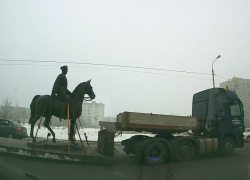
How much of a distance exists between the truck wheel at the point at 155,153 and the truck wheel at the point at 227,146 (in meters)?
3.57

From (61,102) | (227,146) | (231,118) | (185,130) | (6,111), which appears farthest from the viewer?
(6,111)

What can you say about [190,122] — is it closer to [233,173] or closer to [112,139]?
[233,173]

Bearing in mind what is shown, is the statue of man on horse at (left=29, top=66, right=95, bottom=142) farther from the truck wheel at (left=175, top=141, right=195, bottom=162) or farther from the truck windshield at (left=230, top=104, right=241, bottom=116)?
the truck windshield at (left=230, top=104, right=241, bottom=116)

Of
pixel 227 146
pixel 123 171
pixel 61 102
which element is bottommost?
pixel 123 171

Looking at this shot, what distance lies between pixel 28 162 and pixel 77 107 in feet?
9.72

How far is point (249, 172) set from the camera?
7055 millimetres

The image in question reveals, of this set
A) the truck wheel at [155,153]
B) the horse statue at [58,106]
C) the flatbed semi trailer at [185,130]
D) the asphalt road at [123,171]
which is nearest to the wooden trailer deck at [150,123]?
the flatbed semi trailer at [185,130]

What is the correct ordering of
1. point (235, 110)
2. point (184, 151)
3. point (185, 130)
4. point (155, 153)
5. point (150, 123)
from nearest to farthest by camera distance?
point (155, 153)
point (150, 123)
point (184, 151)
point (185, 130)
point (235, 110)

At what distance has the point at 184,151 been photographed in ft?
30.1

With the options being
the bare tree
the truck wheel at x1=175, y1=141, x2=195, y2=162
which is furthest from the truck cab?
the bare tree

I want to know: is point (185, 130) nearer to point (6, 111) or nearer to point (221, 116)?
point (221, 116)

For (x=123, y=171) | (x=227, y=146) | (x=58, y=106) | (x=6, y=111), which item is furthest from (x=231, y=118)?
(x=6, y=111)

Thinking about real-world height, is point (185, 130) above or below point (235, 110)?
below

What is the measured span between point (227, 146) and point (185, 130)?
2802mm
